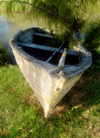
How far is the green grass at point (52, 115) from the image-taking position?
78.8 inches

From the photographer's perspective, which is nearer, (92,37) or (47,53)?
(47,53)

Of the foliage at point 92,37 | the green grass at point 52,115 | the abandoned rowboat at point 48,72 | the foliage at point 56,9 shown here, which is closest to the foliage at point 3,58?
the abandoned rowboat at point 48,72

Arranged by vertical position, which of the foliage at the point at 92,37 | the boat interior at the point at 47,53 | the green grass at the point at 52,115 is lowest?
the green grass at the point at 52,115

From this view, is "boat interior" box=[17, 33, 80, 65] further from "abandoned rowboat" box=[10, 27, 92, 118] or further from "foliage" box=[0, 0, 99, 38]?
"foliage" box=[0, 0, 99, 38]

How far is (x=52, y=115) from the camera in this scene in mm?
2281

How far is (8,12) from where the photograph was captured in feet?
8.06

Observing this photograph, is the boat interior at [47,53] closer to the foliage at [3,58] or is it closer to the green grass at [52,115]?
the green grass at [52,115]

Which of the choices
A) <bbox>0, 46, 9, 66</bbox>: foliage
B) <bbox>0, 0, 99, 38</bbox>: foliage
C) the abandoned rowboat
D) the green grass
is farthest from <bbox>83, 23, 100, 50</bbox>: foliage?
<bbox>0, 46, 9, 66</bbox>: foliage

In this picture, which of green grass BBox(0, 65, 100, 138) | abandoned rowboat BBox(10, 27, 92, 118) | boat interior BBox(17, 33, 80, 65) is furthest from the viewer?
boat interior BBox(17, 33, 80, 65)

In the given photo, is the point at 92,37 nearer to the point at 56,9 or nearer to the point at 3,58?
the point at 56,9

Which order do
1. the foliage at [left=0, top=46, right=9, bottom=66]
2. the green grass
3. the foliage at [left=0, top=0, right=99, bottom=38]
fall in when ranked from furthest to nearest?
the foliage at [left=0, top=46, right=9, bottom=66]
the foliage at [left=0, top=0, right=99, bottom=38]
the green grass

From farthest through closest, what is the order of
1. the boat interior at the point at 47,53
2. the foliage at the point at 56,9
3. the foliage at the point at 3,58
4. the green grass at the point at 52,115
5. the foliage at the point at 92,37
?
1. the foliage at the point at 3,58
2. the foliage at the point at 92,37
3. the boat interior at the point at 47,53
4. the foliage at the point at 56,9
5. the green grass at the point at 52,115

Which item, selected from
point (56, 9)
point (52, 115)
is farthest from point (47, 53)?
point (52, 115)

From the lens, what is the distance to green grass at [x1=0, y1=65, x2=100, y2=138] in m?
2.00
